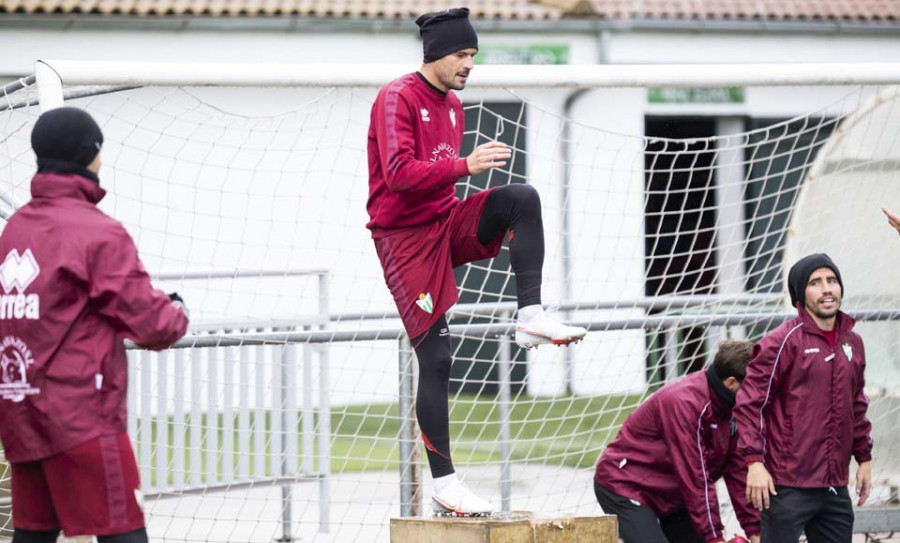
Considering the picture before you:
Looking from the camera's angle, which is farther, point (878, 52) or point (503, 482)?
point (878, 52)

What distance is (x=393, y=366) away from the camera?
11289 millimetres

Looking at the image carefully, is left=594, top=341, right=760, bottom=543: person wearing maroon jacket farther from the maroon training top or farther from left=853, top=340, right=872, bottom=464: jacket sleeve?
the maroon training top

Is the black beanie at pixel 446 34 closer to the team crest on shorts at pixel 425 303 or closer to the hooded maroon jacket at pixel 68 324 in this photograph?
the team crest on shorts at pixel 425 303

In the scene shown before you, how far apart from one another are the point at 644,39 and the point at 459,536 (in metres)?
11.5

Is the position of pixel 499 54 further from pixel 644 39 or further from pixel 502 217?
pixel 502 217

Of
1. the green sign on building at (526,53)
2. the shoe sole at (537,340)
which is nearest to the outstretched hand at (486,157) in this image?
the shoe sole at (537,340)

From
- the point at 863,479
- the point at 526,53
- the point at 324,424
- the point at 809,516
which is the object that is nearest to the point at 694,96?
the point at 526,53

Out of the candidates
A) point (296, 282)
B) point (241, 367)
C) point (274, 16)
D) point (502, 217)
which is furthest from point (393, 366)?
point (502, 217)

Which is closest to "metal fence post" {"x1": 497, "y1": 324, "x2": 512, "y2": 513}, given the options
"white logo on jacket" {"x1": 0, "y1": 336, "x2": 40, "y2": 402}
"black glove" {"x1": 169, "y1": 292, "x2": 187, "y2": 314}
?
"black glove" {"x1": 169, "y1": 292, "x2": 187, "y2": 314}

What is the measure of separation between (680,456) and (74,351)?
299 centimetres

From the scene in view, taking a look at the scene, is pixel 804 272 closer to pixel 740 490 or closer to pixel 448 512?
pixel 740 490

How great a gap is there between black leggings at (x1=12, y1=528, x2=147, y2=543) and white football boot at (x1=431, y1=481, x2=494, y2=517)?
1.47m

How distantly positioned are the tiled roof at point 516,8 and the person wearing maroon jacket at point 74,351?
36.0 ft

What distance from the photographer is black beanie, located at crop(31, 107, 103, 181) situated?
4.05 metres
